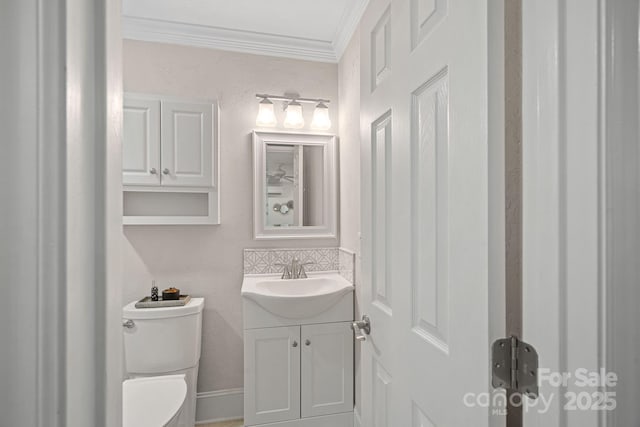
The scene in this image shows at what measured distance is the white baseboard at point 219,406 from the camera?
213 centimetres

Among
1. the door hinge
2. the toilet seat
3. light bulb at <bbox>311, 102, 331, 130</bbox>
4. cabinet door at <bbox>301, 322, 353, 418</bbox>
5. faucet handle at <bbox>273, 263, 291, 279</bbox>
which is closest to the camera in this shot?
the door hinge

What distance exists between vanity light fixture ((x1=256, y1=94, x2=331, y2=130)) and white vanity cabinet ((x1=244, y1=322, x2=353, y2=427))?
1342 millimetres

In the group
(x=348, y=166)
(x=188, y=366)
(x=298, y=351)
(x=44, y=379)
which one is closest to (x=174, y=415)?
(x=188, y=366)

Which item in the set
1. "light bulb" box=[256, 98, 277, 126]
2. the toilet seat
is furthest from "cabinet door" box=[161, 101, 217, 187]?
the toilet seat

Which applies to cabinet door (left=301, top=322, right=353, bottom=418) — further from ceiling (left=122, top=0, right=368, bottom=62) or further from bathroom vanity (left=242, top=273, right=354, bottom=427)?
ceiling (left=122, top=0, right=368, bottom=62)

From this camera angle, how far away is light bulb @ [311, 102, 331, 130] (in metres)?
2.34

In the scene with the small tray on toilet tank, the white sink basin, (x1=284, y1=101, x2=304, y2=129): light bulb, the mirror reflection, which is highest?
(x1=284, y1=101, x2=304, y2=129): light bulb

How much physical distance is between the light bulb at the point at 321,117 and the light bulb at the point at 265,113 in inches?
12.1

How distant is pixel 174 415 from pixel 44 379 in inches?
49.4

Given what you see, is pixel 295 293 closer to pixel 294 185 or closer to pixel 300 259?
pixel 300 259

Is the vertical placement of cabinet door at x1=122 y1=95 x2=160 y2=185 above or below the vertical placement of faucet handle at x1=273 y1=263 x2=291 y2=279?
above

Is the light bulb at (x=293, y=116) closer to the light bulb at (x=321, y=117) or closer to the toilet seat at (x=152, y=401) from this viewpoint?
the light bulb at (x=321, y=117)

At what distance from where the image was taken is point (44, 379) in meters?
0.33

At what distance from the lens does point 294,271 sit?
2.23m
